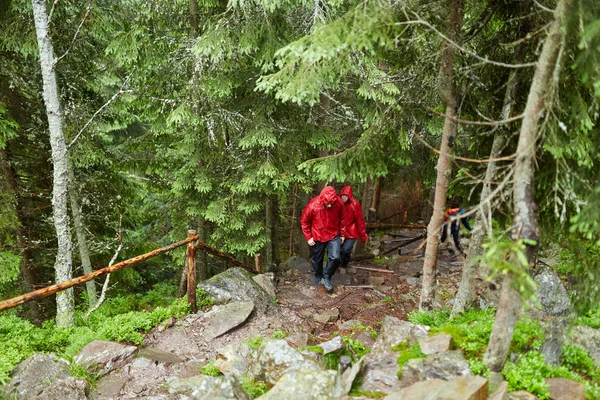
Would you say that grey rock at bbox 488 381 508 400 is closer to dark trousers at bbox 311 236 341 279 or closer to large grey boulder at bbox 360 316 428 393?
large grey boulder at bbox 360 316 428 393

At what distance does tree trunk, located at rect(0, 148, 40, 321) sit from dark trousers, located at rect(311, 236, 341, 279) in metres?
6.40

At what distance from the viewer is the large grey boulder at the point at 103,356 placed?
5398mm

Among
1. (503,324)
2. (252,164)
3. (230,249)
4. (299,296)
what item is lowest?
(299,296)

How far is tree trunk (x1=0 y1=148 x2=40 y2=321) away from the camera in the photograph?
899cm

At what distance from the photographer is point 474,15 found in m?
5.97

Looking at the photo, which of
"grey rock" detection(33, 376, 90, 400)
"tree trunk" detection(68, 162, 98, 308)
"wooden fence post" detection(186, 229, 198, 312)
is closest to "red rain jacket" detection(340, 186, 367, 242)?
"wooden fence post" detection(186, 229, 198, 312)

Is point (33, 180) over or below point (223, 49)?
below

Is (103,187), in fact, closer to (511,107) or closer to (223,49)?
(223,49)

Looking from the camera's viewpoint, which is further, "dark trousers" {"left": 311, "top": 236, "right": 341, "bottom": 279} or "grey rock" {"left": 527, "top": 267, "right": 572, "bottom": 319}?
"dark trousers" {"left": 311, "top": 236, "right": 341, "bottom": 279}

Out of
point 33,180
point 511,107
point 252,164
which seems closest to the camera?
point 511,107

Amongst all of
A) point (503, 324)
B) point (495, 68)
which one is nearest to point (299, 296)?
point (503, 324)

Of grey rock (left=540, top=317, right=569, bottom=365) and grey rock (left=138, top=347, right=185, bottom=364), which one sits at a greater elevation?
grey rock (left=540, top=317, right=569, bottom=365)

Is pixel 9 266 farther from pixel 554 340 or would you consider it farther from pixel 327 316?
pixel 554 340

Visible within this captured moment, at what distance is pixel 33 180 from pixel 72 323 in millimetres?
4830
